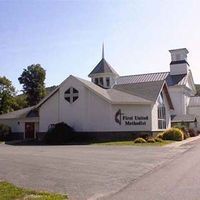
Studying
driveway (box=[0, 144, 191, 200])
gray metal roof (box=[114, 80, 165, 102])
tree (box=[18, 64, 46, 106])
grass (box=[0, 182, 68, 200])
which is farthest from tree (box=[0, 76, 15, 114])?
grass (box=[0, 182, 68, 200])

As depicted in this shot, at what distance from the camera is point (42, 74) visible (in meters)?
77.2

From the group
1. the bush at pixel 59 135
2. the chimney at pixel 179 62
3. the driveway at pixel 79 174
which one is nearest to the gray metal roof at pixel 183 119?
the chimney at pixel 179 62

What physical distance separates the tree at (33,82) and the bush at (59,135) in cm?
3773

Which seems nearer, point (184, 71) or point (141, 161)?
point (141, 161)

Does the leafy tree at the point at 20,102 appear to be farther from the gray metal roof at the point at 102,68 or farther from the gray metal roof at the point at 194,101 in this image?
the gray metal roof at the point at 194,101

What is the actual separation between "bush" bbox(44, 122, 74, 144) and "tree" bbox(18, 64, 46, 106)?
1485 inches

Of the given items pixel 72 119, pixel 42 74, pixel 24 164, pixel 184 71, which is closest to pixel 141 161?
pixel 24 164

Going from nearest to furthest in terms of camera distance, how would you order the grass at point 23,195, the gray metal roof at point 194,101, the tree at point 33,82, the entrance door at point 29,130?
the grass at point 23,195, the entrance door at point 29,130, the gray metal roof at point 194,101, the tree at point 33,82

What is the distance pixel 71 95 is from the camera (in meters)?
41.6

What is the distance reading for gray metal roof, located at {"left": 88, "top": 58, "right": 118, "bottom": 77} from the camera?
5631 cm

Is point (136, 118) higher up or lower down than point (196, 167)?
higher up

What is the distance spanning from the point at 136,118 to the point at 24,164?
75.9 ft

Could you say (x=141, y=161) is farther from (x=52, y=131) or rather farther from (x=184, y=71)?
(x=184, y=71)

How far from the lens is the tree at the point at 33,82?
251ft
